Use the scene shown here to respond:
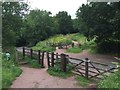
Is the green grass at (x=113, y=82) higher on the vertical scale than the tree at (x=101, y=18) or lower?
lower

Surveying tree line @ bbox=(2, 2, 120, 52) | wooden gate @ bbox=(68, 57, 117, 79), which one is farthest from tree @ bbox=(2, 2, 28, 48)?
wooden gate @ bbox=(68, 57, 117, 79)

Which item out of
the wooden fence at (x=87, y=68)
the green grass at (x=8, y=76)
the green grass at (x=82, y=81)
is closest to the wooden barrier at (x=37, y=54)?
the wooden fence at (x=87, y=68)

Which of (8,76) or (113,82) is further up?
(113,82)

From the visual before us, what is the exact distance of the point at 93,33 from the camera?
27.6 meters

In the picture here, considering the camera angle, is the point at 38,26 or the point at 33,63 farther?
the point at 38,26

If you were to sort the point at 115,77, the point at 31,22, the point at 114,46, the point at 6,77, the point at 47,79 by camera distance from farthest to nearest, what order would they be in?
the point at 31,22 → the point at 114,46 → the point at 47,79 → the point at 6,77 → the point at 115,77


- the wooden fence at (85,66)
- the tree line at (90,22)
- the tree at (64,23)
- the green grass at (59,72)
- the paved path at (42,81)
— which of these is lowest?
the paved path at (42,81)

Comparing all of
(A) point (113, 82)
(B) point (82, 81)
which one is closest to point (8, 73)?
(B) point (82, 81)

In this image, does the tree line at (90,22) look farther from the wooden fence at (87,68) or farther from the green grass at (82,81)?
the green grass at (82,81)

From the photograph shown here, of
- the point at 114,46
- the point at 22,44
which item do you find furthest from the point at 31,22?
the point at 114,46

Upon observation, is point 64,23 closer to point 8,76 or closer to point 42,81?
point 42,81

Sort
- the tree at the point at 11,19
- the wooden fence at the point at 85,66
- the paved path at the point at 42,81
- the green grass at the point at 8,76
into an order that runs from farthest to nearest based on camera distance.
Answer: the tree at the point at 11,19 < the wooden fence at the point at 85,66 < the paved path at the point at 42,81 < the green grass at the point at 8,76

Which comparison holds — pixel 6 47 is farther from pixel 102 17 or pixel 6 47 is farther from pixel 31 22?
pixel 31 22

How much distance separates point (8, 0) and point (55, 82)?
956 centimetres
